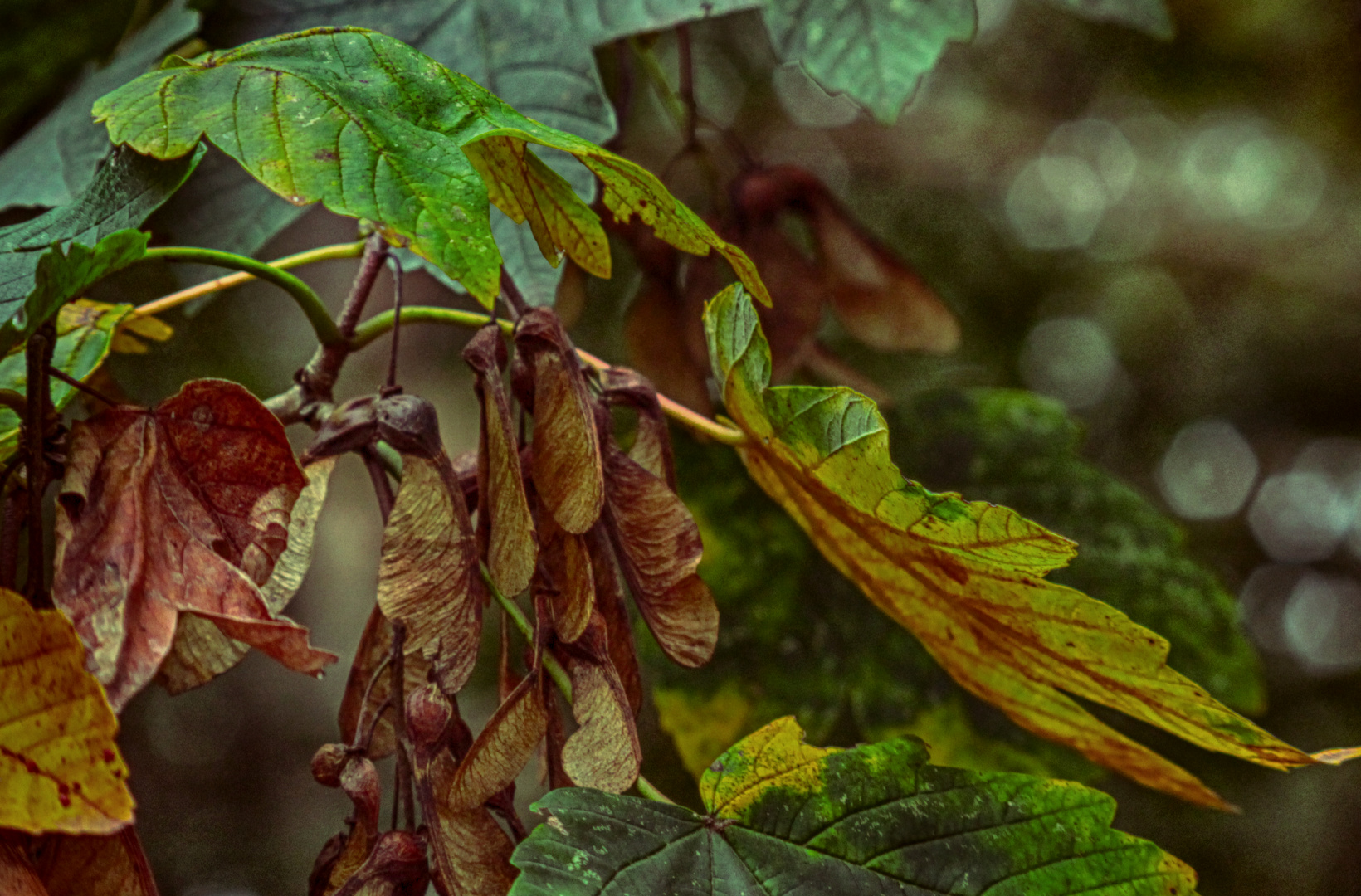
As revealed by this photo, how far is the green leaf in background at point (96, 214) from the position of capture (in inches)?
17.8

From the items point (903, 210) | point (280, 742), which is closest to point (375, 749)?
point (903, 210)

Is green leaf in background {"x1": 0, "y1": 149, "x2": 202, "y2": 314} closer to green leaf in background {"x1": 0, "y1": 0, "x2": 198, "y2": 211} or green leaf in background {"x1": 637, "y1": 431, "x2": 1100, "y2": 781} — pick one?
green leaf in background {"x1": 0, "y1": 0, "x2": 198, "y2": 211}

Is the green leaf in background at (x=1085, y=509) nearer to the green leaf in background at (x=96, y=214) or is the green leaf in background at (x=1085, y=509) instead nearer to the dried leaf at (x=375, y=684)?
the dried leaf at (x=375, y=684)

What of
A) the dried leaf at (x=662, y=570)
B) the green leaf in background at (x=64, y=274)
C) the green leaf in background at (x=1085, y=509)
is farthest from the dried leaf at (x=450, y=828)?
the green leaf in background at (x=1085, y=509)

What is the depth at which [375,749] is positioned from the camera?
520 millimetres

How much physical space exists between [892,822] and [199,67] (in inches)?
18.0

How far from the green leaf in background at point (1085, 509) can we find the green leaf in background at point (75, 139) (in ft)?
2.39

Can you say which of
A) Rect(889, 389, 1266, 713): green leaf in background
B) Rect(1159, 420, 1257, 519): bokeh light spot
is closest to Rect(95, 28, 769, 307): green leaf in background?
Rect(889, 389, 1266, 713): green leaf in background

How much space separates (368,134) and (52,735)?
0.26 meters

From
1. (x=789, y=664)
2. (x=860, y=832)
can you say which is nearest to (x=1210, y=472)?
(x=789, y=664)

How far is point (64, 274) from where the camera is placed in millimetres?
405

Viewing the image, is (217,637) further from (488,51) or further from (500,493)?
(488,51)

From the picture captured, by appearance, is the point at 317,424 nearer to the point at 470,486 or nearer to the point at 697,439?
the point at 470,486

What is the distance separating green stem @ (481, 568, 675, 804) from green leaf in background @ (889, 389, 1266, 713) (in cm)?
60
